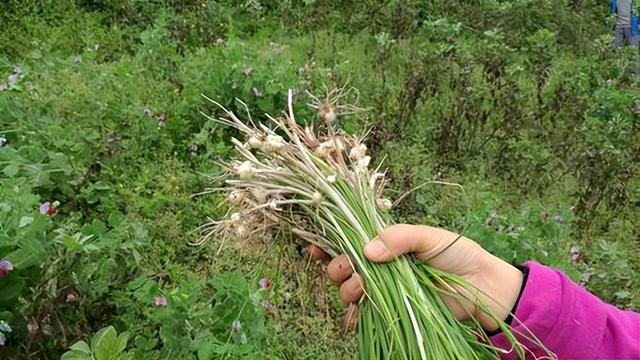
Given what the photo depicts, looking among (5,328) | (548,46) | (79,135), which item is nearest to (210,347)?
(5,328)

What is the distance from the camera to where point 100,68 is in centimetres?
449

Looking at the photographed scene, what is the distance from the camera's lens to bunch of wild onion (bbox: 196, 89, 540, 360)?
1.64 m

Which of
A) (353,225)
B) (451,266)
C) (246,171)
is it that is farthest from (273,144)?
(451,266)

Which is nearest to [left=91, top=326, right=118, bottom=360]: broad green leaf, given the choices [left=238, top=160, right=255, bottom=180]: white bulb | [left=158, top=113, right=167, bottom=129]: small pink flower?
[left=238, top=160, right=255, bottom=180]: white bulb

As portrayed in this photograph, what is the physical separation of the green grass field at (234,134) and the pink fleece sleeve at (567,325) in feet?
1.76

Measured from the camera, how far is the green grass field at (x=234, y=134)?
2.24 m

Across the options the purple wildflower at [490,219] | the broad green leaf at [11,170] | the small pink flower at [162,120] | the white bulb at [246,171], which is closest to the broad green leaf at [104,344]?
the white bulb at [246,171]

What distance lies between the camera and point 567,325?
67.6 inches

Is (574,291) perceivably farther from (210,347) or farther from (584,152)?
(584,152)

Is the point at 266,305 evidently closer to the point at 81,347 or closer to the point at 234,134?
the point at 81,347

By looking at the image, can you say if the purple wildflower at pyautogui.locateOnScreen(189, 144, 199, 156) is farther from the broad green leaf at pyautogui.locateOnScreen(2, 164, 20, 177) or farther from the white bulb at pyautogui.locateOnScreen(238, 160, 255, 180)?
the white bulb at pyautogui.locateOnScreen(238, 160, 255, 180)

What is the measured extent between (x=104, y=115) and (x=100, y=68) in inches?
31.3

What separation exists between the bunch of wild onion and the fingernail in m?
0.03

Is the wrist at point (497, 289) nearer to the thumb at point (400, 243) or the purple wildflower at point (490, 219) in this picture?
the thumb at point (400, 243)
